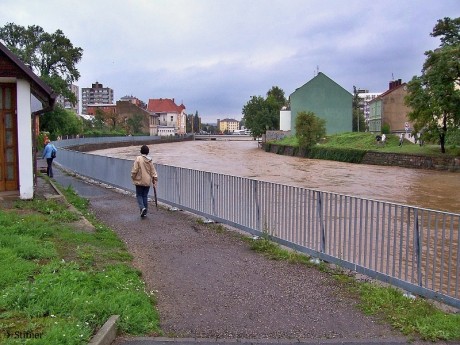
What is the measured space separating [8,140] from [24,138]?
25.2 inches

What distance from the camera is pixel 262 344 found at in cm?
480

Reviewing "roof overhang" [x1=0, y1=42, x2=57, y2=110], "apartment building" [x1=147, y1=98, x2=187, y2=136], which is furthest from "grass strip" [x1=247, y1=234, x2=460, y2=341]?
"apartment building" [x1=147, y1=98, x2=187, y2=136]

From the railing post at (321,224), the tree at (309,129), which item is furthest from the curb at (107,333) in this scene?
the tree at (309,129)

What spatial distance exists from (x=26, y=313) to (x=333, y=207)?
4.70 meters

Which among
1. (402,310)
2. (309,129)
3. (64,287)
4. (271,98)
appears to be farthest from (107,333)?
(271,98)

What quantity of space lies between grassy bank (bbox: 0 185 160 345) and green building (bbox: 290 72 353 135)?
221 feet

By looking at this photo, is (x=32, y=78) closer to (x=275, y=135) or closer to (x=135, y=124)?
(x=275, y=135)

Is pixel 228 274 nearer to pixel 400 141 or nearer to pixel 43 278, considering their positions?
pixel 43 278

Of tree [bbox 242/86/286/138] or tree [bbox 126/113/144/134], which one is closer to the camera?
tree [bbox 242/86/286/138]

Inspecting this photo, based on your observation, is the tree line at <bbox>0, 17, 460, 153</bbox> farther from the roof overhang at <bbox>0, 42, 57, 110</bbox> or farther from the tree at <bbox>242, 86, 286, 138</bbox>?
the roof overhang at <bbox>0, 42, 57, 110</bbox>

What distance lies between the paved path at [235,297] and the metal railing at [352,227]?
1.93 ft

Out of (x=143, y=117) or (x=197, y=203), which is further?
(x=143, y=117)

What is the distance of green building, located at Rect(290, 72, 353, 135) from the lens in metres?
74.3

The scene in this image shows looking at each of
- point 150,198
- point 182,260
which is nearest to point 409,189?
point 150,198
